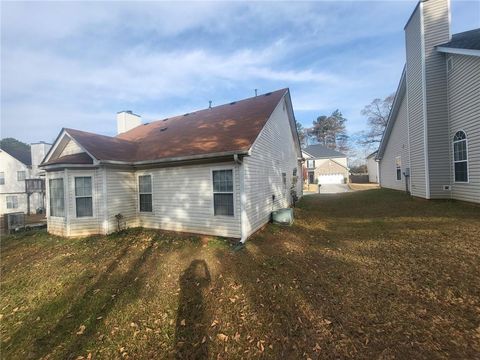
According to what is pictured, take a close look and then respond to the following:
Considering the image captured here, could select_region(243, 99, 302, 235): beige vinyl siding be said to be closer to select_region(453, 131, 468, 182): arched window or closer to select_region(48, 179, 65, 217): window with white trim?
select_region(453, 131, 468, 182): arched window

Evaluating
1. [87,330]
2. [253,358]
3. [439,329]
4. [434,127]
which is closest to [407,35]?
[434,127]

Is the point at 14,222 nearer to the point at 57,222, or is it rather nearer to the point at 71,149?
the point at 57,222

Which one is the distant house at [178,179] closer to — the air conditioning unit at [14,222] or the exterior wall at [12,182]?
the air conditioning unit at [14,222]

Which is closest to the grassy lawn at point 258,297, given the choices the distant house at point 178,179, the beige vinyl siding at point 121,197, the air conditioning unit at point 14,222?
the distant house at point 178,179

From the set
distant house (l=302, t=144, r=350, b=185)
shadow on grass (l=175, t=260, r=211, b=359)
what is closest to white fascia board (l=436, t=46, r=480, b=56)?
shadow on grass (l=175, t=260, r=211, b=359)

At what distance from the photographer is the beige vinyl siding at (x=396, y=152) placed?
14.7 metres

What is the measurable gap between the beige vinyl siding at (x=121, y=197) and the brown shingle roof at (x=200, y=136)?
742 millimetres

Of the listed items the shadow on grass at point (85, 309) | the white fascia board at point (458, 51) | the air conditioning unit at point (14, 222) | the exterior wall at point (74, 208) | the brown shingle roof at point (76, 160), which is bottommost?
the shadow on grass at point (85, 309)

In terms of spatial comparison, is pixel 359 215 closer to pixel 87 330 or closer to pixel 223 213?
pixel 223 213

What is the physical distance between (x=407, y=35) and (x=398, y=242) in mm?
11971

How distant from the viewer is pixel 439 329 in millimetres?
3289

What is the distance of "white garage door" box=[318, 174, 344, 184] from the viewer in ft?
134

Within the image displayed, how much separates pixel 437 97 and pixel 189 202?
39.0ft

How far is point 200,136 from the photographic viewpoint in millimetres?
10156
